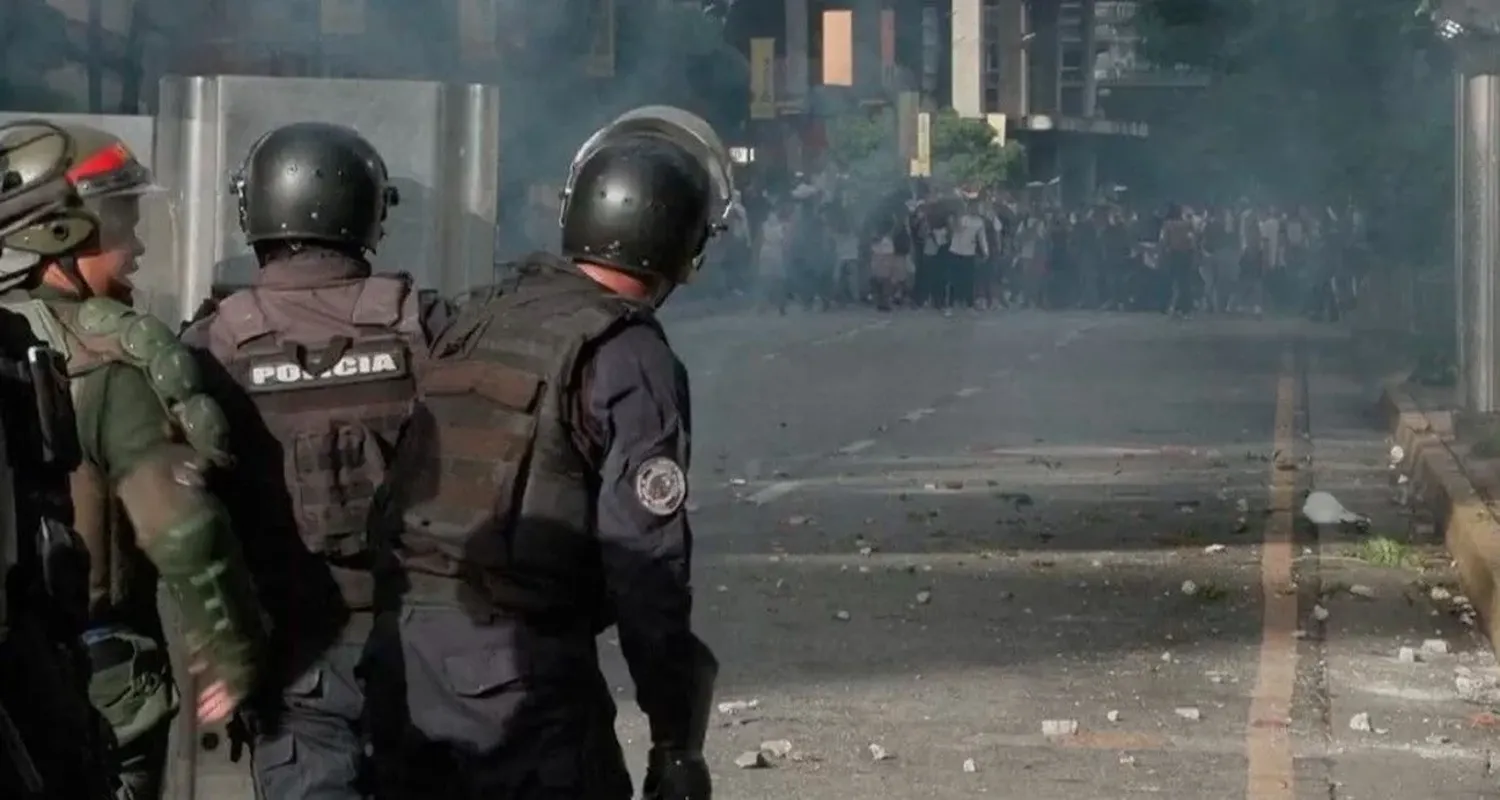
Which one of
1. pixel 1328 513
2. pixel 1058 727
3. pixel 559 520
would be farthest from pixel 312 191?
pixel 1328 513

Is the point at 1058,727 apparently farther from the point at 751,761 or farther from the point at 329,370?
the point at 329,370

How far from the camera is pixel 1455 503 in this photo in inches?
478

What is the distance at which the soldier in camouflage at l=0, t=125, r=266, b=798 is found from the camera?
4.23m

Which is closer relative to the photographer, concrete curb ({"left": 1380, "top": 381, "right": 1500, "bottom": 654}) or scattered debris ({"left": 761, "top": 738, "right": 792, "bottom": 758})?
scattered debris ({"left": 761, "top": 738, "right": 792, "bottom": 758})

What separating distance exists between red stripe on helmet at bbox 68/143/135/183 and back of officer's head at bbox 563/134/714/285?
79 centimetres

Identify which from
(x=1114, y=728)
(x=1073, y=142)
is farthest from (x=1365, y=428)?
(x=1073, y=142)

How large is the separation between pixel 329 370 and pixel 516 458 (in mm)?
642

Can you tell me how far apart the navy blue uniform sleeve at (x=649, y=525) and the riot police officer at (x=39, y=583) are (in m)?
0.67

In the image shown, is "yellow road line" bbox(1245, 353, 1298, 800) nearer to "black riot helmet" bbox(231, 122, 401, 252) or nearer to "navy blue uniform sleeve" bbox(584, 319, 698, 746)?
"black riot helmet" bbox(231, 122, 401, 252)

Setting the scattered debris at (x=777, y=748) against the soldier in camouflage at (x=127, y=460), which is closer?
the soldier in camouflage at (x=127, y=460)

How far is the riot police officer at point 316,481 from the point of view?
14.6 feet

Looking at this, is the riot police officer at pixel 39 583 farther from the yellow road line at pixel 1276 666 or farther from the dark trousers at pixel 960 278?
the dark trousers at pixel 960 278

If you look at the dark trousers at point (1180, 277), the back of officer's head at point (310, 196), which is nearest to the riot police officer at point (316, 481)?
the back of officer's head at point (310, 196)

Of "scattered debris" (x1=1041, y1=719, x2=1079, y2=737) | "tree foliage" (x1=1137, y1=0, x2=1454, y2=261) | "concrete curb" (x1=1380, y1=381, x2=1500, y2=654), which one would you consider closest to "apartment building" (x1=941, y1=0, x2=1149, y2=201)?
"tree foliage" (x1=1137, y1=0, x2=1454, y2=261)
